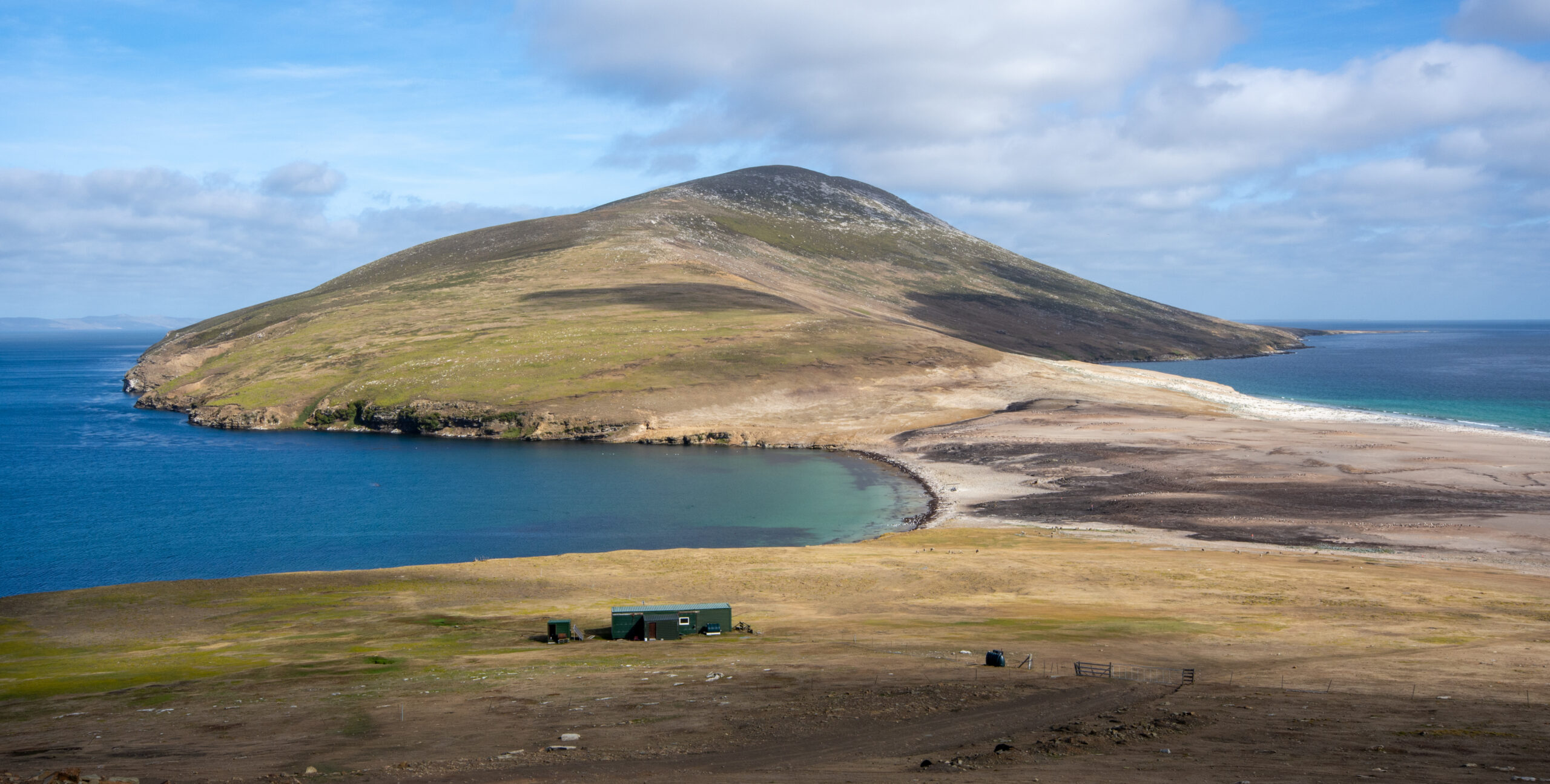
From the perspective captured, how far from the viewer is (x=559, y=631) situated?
4088cm

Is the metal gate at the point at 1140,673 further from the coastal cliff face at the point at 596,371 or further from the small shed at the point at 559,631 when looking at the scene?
the coastal cliff face at the point at 596,371

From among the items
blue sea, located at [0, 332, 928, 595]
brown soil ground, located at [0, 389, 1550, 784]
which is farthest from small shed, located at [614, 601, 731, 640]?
blue sea, located at [0, 332, 928, 595]

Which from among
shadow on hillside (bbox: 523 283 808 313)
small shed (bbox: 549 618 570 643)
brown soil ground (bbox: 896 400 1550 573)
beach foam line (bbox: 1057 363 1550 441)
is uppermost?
shadow on hillside (bbox: 523 283 808 313)

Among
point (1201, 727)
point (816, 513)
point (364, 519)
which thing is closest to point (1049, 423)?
point (816, 513)

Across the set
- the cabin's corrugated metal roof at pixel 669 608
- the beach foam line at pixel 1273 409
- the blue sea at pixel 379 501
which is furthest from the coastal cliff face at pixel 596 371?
the cabin's corrugated metal roof at pixel 669 608

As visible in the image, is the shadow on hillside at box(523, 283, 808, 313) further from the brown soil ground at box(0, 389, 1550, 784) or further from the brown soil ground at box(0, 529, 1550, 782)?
the brown soil ground at box(0, 529, 1550, 782)

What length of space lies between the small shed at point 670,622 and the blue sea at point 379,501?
27.6 metres

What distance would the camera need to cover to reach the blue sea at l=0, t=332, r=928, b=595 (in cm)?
6619

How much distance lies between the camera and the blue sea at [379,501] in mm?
66188

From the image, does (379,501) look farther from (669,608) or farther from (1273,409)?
(1273,409)

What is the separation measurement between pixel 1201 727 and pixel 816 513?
54.9 metres

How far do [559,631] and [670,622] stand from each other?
4922 mm

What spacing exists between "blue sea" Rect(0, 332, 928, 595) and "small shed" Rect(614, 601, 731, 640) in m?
27.6

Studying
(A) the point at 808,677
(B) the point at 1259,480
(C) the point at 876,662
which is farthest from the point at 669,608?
(B) the point at 1259,480
